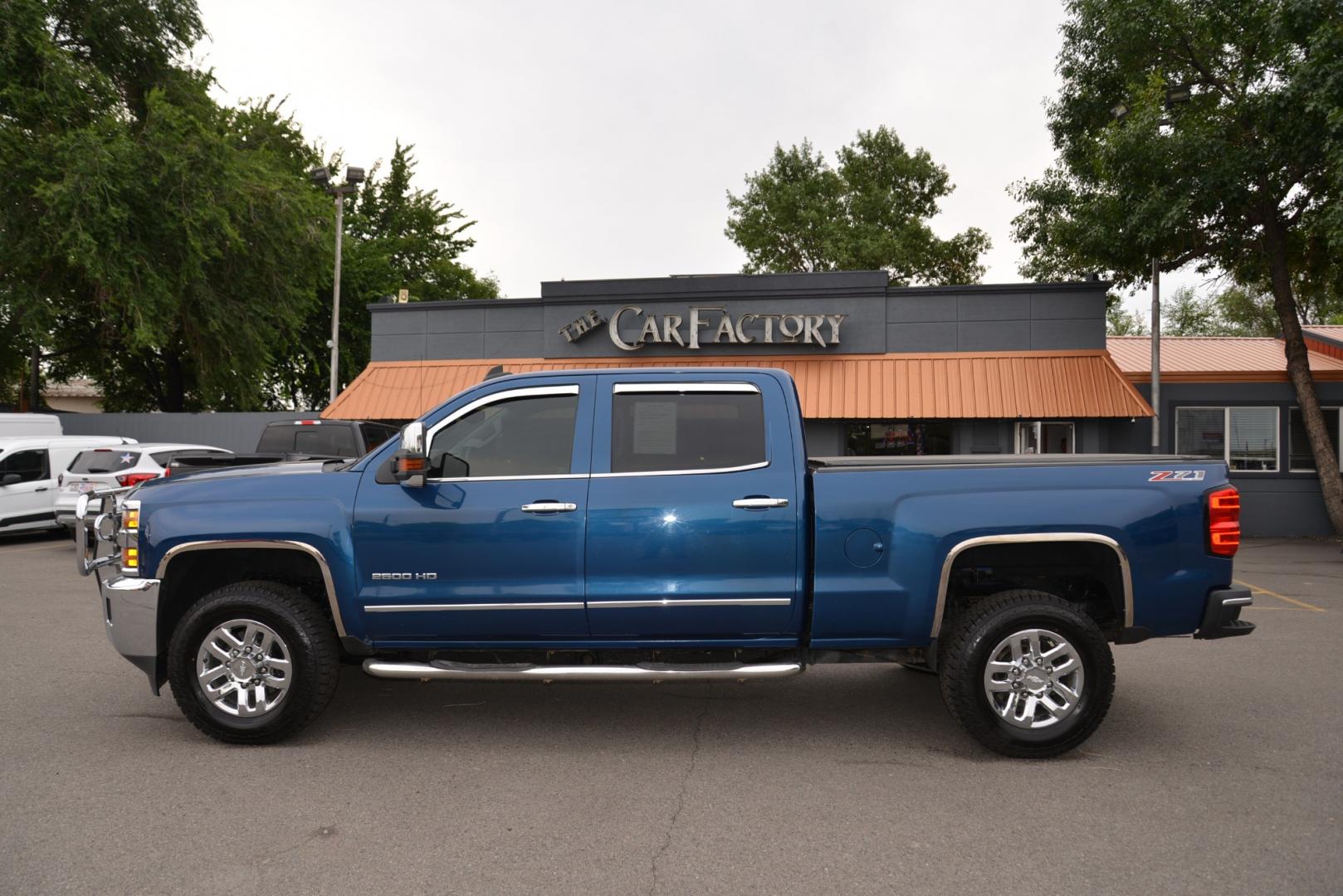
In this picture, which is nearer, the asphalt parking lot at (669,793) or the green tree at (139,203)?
the asphalt parking lot at (669,793)

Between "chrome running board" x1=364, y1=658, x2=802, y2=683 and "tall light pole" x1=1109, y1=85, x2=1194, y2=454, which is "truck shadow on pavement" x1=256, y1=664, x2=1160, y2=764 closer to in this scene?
"chrome running board" x1=364, y1=658, x2=802, y2=683

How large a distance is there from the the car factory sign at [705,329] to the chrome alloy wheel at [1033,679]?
13.8 m

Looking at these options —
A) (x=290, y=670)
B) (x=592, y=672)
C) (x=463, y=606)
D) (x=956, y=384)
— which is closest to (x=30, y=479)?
(x=290, y=670)

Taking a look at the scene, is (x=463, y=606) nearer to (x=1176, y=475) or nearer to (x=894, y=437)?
(x=1176, y=475)

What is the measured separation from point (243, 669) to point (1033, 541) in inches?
170

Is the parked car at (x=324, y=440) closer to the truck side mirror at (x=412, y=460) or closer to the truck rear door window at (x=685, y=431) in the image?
the truck side mirror at (x=412, y=460)

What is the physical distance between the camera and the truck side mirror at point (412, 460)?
4.71 m

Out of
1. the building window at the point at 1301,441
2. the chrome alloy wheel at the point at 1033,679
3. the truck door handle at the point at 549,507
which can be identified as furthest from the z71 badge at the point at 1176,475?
the building window at the point at 1301,441

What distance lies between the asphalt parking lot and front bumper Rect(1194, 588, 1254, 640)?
66 centimetres

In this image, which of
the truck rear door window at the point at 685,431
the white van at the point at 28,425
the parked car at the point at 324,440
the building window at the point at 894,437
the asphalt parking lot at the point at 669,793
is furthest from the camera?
the white van at the point at 28,425

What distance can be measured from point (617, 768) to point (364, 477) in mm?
2090

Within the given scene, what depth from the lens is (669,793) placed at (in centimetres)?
430

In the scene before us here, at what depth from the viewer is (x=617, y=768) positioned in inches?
183

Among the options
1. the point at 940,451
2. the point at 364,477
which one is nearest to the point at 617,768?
the point at 364,477
